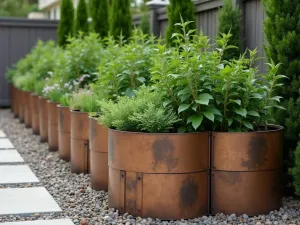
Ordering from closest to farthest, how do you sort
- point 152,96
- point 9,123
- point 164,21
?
point 152,96 < point 164,21 < point 9,123

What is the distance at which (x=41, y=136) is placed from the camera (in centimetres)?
877

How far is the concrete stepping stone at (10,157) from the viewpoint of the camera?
23.2ft

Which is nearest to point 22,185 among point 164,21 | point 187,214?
point 187,214

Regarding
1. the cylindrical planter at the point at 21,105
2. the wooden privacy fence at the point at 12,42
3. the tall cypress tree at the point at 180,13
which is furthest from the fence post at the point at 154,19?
the wooden privacy fence at the point at 12,42

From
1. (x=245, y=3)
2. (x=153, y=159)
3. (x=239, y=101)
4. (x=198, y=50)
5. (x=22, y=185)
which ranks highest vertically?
(x=245, y=3)

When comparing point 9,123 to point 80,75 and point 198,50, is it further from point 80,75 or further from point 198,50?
point 198,50

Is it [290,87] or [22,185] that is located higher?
[290,87]

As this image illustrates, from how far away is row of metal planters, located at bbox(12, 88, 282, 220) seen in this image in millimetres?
4320

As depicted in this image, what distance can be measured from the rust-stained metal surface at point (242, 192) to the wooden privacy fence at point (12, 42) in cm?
1067

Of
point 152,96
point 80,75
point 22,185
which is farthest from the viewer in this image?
point 80,75

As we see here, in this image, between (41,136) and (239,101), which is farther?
(41,136)

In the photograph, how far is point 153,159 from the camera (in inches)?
170

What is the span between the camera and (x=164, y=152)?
430 cm

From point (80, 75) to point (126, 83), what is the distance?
2245 mm
